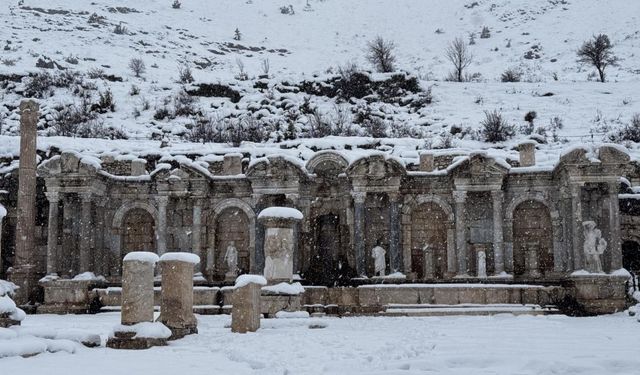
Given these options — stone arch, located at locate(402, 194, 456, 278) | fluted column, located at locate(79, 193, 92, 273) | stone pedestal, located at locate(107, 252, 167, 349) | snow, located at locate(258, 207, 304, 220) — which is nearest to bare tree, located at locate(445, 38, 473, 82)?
stone arch, located at locate(402, 194, 456, 278)

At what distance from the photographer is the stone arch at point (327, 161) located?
2397 centimetres

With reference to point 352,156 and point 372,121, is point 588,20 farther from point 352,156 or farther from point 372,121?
point 352,156

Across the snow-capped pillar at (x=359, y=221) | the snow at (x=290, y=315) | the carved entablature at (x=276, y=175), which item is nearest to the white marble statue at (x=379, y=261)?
the snow-capped pillar at (x=359, y=221)

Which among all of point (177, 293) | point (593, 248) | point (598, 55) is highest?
point (598, 55)

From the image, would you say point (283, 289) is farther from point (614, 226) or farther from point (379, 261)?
point (614, 226)

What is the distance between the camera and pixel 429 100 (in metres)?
35.7

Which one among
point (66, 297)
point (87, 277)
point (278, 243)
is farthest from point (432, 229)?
point (66, 297)

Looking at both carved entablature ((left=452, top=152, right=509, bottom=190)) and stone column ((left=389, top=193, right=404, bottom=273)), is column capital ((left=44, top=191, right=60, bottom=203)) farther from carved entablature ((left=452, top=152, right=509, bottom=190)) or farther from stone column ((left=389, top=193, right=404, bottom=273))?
carved entablature ((left=452, top=152, right=509, bottom=190))

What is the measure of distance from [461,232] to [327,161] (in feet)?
16.2

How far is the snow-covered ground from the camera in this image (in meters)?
8.41

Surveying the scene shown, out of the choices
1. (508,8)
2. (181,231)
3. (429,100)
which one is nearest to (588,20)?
(508,8)

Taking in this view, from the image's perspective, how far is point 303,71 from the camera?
49438 mm

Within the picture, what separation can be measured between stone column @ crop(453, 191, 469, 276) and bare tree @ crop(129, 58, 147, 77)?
26.2 m

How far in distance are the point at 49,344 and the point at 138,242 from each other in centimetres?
1548
